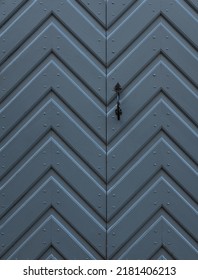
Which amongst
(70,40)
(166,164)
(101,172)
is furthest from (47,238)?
(70,40)

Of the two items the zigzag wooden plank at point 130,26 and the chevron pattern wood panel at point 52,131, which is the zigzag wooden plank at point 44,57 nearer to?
the chevron pattern wood panel at point 52,131

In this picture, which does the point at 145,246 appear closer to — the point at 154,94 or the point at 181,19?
the point at 154,94

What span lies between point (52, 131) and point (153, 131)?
0.54 meters

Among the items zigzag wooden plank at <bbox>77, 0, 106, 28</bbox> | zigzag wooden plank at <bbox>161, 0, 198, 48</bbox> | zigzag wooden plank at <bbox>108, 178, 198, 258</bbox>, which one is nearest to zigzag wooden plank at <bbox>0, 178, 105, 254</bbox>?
zigzag wooden plank at <bbox>108, 178, 198, 258</bbox>

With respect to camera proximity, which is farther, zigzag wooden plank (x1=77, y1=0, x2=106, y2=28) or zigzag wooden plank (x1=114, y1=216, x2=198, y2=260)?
zigzag wooden plank (x1=77, y1=0, x2=106, y2=28)

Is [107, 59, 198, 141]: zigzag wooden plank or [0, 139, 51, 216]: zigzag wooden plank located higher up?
[0, 139, 51, 216]: zigzag wooden plank

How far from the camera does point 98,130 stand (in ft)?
15.7

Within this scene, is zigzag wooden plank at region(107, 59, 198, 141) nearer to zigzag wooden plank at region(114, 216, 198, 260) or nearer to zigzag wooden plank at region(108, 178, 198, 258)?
zigzag wooden plank at region(108, 178, 198, 258)

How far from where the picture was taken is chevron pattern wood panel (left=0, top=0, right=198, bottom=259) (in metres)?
4.73

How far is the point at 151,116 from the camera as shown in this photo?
4773 mm

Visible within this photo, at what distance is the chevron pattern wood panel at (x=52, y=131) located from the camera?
475 cm

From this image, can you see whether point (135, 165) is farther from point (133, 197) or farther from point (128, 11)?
point (128, 11)

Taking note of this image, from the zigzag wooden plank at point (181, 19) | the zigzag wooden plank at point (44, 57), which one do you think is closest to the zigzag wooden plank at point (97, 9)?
the zigzag wooden plank at point (44, 57)
